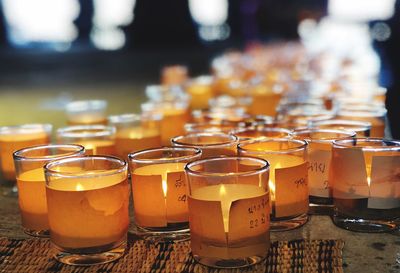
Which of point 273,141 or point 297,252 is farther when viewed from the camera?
point 273,141

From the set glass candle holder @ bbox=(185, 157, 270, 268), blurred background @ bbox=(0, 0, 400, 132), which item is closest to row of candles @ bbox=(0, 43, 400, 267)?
glass candle holder @ bbox=(185, 157, 270, 268)

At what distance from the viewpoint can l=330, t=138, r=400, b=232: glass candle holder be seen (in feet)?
3.85

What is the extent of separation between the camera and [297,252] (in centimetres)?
109

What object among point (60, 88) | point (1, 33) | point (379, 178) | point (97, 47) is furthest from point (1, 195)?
point (97, 47)

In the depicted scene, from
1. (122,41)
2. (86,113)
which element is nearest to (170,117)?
(86,113)

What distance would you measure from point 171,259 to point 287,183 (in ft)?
0.93

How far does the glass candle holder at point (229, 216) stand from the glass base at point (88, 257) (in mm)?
147

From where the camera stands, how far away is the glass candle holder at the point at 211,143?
51.0 inches

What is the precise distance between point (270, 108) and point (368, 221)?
1330 mm

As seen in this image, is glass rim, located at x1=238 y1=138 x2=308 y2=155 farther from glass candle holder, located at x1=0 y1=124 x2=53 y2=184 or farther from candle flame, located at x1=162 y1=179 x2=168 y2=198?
glass candle holder, located at x1=0 y1=124 x2=53 y2=184

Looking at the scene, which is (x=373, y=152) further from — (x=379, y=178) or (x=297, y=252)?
(x=297, y=252)

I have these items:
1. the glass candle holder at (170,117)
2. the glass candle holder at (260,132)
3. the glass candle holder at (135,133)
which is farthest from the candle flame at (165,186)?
the glass candle holder at (170,117)

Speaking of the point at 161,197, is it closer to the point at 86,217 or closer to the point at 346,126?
the point at 86,217

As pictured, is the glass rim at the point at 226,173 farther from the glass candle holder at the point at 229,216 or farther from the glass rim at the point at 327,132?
the glass rim at the point at 327,132
